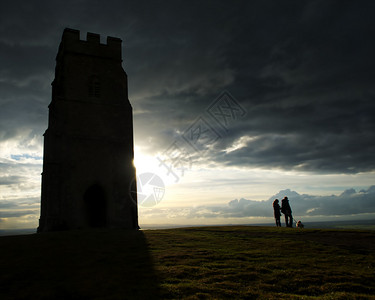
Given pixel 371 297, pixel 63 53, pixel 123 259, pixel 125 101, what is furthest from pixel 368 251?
pixel 63 53

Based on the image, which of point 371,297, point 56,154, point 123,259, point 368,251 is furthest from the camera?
Answer: point 56,154

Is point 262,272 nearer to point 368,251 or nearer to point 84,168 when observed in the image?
point 368,251

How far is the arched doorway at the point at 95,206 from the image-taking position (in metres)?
26.4

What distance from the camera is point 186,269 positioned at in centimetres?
992

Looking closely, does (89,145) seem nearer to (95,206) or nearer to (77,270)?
(95,206)

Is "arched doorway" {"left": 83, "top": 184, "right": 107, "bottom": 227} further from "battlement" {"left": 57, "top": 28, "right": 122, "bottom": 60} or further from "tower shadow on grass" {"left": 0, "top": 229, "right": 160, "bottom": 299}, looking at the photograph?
"battlement" {"left": 57, "top": 28, "right": 122, "bottom": 60}

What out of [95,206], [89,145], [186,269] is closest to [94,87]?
[89,145]

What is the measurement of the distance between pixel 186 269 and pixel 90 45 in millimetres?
25515

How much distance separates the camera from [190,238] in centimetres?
1623

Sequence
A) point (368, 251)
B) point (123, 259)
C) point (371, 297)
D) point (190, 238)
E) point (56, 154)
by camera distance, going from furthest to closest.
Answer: point (56, 154) → point (190, 238) → point (368, 251) → point (123, 259) → point (371, 297)

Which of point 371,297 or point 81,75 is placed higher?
point 81,75

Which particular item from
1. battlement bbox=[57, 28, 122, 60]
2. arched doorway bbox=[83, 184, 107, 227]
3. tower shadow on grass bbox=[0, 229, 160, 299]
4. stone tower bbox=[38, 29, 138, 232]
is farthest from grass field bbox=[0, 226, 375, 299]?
battlement bbox=[57, 28, 122, 60]

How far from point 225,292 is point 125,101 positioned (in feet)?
78.1

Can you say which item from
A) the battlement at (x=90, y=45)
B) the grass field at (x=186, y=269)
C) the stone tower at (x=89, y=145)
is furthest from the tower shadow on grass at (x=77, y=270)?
the battlement at (x=90, y=45)
